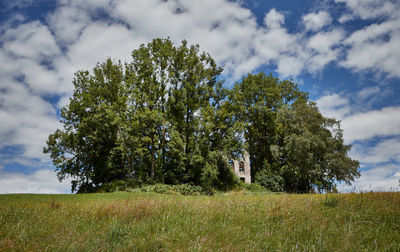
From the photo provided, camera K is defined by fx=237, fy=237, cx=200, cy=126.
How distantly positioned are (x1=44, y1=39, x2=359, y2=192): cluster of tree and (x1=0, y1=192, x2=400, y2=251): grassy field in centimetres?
1802

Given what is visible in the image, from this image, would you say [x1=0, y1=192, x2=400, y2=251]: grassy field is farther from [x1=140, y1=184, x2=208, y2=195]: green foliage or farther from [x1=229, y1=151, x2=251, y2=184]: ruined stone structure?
[x1=229, y1=151, x2=251, y2=184]: ruined stone structure

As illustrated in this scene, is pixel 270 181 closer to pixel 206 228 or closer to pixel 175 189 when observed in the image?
pixel 175 189

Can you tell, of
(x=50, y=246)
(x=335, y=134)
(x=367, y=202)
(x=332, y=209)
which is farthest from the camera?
(x=335, y=134)

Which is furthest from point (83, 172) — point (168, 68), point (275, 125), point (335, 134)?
point (335, 134)

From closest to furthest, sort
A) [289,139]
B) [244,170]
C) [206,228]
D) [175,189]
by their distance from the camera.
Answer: [206,228] → [175,189] → [289,139] → [244,170]

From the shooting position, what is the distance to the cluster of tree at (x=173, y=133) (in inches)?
1053

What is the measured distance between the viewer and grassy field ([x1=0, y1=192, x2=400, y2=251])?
4570 millimetres

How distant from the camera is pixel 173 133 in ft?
84.7

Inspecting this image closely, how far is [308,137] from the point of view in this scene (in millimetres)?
29484

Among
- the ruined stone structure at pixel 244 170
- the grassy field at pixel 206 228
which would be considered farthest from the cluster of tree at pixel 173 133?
the grassy field at pixel 206 228

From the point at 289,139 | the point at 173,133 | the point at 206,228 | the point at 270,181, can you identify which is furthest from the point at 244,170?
the point at 206,228

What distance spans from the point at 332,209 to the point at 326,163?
24744 mm

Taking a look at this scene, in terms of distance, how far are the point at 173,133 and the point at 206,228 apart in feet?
67.7

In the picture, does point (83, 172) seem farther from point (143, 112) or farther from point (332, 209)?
point (332, 209)
